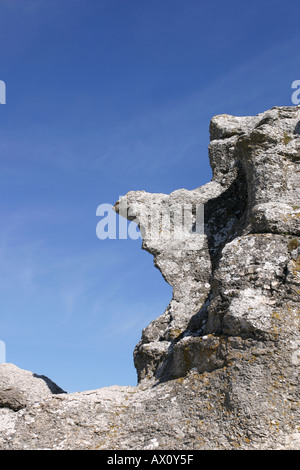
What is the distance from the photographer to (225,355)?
24.8 ft

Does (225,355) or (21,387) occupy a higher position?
(225,355)

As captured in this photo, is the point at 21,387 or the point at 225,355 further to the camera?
the point at 21,387

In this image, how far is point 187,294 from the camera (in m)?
10.5

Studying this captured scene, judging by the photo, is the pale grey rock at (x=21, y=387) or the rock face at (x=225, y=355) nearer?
the rock face at (x=225, y=355)

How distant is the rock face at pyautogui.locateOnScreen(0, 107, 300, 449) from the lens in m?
7.05

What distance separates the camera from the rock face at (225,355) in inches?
278

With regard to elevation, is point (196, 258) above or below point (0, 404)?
above

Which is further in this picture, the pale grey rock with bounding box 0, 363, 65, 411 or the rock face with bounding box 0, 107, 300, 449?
the pale grey rock with bounding box 0, 363, 65, 411
